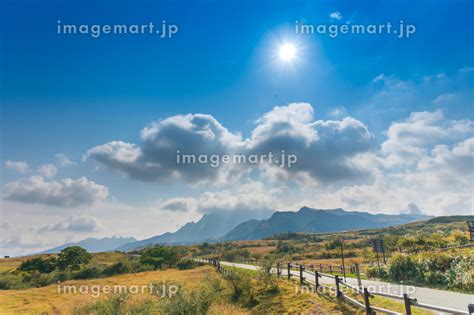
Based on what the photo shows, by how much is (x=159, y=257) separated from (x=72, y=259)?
69.0 feet

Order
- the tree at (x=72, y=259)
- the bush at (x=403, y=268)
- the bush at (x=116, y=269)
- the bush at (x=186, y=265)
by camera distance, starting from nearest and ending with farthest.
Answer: the bush at (x=403, y=268), the bush at (x=186, y=265), the bush at (x=116, y=269), the tree at (x=72, y=259)

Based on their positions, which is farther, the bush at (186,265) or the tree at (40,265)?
the tree at (40,265)

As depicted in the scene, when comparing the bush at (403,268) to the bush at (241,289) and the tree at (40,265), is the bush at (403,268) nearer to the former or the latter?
the bush at (241,289)

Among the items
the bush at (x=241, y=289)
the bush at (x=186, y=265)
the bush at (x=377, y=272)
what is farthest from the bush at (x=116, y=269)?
the bush at (x=377, y=272)

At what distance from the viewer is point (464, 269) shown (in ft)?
63.8

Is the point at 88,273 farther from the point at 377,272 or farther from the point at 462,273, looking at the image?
the point at 462,273

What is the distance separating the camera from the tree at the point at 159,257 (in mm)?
72188

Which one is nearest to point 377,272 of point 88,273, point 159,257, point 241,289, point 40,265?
point 241,289

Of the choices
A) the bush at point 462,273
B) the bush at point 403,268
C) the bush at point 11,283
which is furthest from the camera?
the bush at point 11,283

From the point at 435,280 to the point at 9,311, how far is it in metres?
41.9

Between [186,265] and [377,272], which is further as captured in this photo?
[186,265]

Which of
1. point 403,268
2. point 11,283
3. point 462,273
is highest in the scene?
point 462,273

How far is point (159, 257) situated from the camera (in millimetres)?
73625

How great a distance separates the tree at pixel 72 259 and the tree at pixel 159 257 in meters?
15.2
